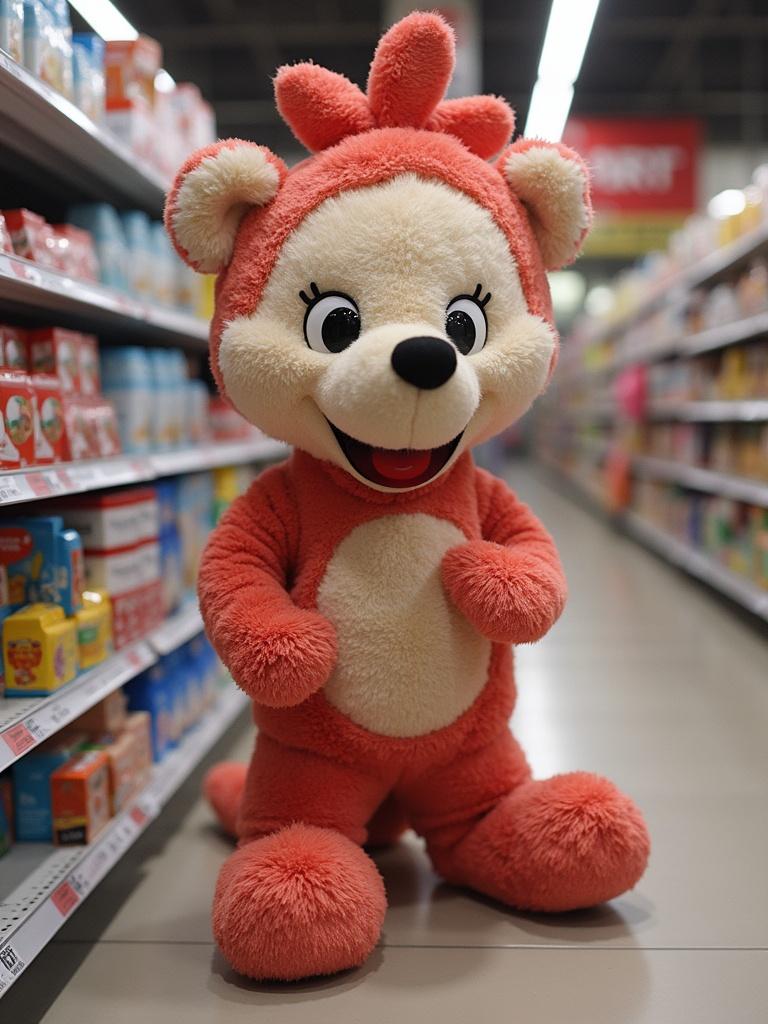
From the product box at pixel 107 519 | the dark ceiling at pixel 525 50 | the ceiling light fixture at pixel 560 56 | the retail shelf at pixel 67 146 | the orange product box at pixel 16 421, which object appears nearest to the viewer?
the orange product box at pixel 16 421

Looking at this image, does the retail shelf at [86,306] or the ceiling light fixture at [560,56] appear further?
the ceiling light fixture at [560,56]

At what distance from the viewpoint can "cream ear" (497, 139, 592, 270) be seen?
1.69m

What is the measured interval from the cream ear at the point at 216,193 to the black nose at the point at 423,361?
0.42 metres

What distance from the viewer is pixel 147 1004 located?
1.56 metres

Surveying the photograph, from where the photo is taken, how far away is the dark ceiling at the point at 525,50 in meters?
9.66

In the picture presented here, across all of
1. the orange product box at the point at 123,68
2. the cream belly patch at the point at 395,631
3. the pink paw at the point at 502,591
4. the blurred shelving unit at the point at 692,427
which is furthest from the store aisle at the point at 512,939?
the orange product box at the point at 123,68

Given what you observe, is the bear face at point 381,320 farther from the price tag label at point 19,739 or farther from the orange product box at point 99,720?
the orange product box at point 99,720

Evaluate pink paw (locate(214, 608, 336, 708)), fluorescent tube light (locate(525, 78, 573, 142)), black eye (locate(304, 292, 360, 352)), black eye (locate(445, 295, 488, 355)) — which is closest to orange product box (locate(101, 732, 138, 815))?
pink paw (locate(214, 608, 336, 708))

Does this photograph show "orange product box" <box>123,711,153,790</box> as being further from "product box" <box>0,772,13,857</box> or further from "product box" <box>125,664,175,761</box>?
"product box" <box>0,772,13,857</box>

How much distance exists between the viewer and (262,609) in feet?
5.19

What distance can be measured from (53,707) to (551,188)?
124 cm

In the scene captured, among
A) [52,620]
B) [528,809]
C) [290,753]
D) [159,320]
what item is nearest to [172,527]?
[159,320]

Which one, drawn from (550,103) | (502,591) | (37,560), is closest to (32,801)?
(37,560)

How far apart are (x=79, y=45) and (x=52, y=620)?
1311 mm
